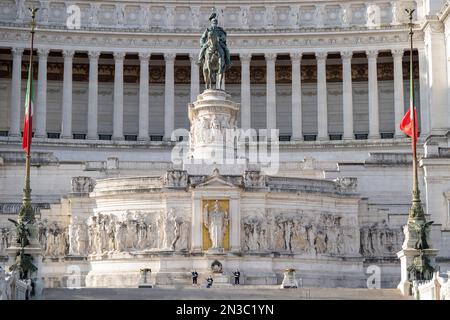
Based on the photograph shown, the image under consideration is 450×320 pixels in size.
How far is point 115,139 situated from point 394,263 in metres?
35.8

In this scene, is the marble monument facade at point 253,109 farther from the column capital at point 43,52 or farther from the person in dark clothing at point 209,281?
the person in dark clothing at point 209,281

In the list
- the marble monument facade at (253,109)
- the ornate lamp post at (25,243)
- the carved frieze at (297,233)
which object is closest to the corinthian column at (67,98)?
the marble monument facade at (253,109)

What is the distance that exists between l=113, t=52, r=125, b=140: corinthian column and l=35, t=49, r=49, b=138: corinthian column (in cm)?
591

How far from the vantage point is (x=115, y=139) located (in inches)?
3615

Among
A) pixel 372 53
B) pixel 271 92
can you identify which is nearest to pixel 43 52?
pixel 271 92

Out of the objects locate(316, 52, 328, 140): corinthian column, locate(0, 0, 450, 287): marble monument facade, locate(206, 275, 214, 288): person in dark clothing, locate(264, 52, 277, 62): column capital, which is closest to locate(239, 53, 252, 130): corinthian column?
locate(0, 0, 450, 287): marble monument facade

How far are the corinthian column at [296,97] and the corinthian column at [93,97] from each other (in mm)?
16874

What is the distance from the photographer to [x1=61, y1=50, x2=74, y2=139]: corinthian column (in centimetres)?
9150

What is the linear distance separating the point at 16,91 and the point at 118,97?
28.1ft

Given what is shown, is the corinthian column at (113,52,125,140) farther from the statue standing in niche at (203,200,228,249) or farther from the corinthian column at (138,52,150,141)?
the statue standing in niche at (203,200,228,249)

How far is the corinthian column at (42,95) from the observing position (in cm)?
9144
